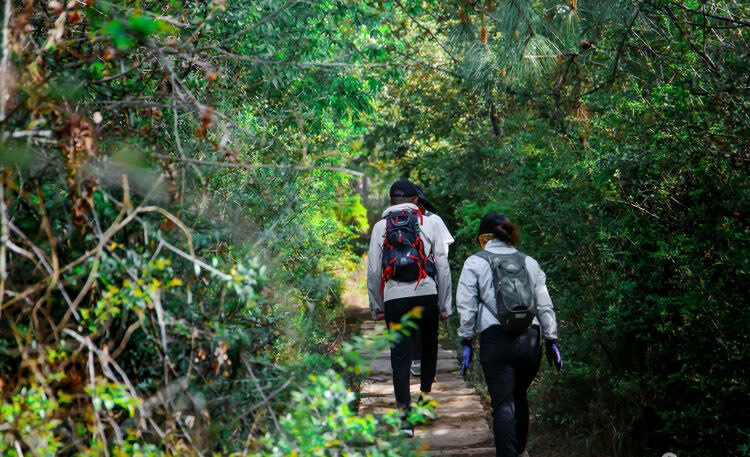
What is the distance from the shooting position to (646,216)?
6203 mm

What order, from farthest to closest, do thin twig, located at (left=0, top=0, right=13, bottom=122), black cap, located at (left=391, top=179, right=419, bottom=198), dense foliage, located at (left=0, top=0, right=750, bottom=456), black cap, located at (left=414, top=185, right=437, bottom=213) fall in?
1. black cap, located at (left=414, top=185, right=437, bottom=213)
2. black cap, located at (left=391, top=179, right=419, bottom=198)
3. dense foliage, located at (left=0, top=0, right=750, bottom=456)
4. thin twig, located at (left=0, top=0, right=13, bottom=122)

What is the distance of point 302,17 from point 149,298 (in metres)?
4.63

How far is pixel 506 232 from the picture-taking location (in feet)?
18.4

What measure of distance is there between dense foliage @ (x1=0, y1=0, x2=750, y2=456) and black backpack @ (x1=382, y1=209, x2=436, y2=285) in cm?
75

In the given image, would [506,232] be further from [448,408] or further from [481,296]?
[448,408]

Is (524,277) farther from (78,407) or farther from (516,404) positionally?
(78,407)

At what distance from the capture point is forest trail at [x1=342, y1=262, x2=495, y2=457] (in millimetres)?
6584

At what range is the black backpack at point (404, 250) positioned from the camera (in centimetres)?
642

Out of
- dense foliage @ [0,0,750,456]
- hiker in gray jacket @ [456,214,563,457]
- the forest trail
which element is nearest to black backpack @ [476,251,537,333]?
hiker in gray jacket @ [456,214,563,457]

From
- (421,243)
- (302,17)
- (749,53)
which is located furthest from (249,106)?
(749,53)

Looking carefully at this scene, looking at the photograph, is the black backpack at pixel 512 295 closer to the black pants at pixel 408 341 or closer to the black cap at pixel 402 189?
the black pants at pixel 408 341

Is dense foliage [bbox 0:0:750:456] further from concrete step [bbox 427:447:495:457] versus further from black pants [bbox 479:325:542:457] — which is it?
black pants [bbox 479:325:542:457]

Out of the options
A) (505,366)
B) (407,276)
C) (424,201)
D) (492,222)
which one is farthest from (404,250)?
(505,366)

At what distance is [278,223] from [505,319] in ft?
5.26
